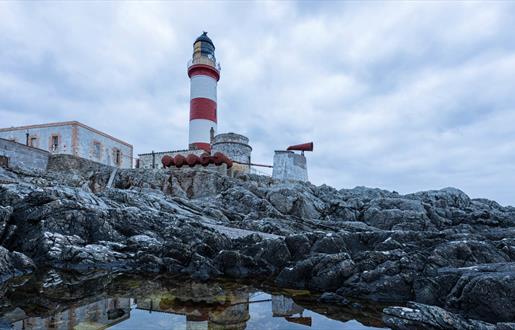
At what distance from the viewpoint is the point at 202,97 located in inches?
1377

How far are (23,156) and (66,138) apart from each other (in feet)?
23.8

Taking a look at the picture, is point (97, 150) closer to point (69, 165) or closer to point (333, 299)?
point (69, 165)

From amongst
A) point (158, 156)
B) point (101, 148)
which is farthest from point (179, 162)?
point (101, 148)

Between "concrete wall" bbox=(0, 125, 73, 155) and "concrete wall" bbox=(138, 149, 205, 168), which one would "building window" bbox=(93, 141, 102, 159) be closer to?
"concrete wall" bbox=(0, 125, 73, 155)

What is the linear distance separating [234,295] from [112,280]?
3.74 metres

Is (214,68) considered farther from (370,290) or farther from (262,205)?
(370,290)

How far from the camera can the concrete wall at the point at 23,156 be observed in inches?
830

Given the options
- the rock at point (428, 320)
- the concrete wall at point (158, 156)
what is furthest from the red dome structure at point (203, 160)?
the rock at point (428, 320)

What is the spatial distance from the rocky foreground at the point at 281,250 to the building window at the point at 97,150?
12640 mm

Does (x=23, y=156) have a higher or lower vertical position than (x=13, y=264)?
higher

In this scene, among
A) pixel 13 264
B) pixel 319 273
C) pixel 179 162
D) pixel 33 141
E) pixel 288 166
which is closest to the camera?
pixel 319 273

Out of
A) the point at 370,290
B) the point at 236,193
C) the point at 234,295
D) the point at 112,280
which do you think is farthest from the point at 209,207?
the point at 370,290

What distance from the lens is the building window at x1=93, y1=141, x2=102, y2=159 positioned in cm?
3091

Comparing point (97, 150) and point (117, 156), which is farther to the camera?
point (117, 156)
